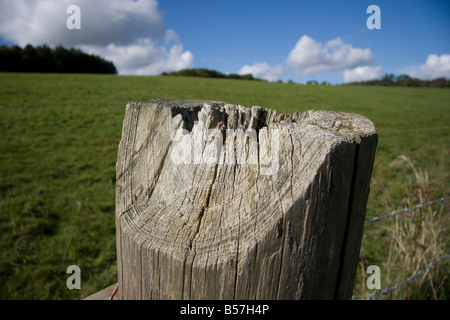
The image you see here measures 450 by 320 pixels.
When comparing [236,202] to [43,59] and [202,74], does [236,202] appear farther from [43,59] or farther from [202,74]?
[43,59]

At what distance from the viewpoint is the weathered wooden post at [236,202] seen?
81cm

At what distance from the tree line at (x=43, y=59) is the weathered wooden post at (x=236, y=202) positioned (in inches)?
2276

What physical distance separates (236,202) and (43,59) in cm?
5850

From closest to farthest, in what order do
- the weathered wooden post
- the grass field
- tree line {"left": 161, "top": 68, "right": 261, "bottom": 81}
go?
the weathered wooden post, the grass field, tree line {"left": 161, "top": 68, "right": 261, "bottom": 81}

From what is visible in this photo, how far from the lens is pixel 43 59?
47375 millimetres

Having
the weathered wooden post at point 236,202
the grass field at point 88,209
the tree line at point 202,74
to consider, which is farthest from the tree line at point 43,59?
the weathered wooden post at point 236,202

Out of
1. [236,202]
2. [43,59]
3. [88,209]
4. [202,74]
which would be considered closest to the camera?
[236,202]

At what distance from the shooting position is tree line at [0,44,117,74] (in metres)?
46.3

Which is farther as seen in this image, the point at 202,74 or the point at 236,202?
the point at 202,74

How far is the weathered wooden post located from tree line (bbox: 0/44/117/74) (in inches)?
2276

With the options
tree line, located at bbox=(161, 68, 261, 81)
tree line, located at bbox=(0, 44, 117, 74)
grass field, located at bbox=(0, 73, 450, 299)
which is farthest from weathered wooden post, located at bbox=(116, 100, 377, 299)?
tree line, located at bbox=(0, 44, 117, 74)

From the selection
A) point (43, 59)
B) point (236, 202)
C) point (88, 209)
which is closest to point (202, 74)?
point (43, 59)

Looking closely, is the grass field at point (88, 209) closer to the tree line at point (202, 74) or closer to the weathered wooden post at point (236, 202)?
the weathered wooden post at point (236, 202)

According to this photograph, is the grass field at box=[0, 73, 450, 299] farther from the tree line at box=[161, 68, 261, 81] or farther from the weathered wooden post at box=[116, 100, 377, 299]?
the tree line at box=[161, 68, 261, 81]
